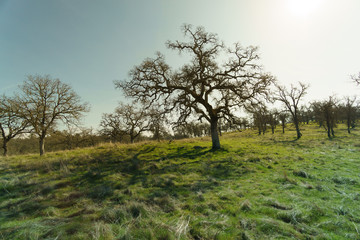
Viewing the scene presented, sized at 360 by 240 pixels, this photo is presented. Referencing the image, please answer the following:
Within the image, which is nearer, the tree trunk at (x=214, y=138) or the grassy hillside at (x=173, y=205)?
the grassy hillside at (x=173, y=205)

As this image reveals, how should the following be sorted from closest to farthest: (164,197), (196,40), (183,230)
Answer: (183,230), (164,197), (196,40)

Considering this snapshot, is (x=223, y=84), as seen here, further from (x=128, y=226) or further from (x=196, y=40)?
(x=128, y=226)

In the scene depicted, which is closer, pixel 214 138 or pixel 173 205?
pixel 173 205

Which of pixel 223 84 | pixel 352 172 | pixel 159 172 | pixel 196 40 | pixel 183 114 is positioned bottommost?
pixel 352 172

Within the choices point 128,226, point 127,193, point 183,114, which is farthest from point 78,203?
point 183,114

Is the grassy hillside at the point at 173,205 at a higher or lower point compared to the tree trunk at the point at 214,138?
lower

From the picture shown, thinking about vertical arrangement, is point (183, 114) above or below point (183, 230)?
above

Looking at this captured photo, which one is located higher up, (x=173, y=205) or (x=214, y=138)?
(x=214, y=138)

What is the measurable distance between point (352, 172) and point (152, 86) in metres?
17.7

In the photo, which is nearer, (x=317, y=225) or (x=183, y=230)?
(x=183, y=230)

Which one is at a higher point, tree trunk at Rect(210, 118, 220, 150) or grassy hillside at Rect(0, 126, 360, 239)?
tree trunk at Rect(210, 118, 220, 150)

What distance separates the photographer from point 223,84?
59.0ft

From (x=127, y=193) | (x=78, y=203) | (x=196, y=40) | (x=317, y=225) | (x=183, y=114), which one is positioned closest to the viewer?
(x=317, y=225)

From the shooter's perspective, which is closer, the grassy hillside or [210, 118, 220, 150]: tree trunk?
the grassy hillside
